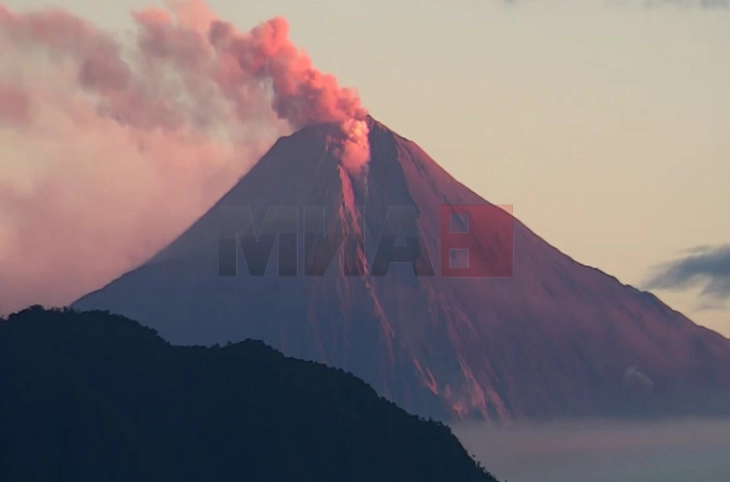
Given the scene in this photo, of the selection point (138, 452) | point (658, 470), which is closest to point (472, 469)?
point (138, 452)

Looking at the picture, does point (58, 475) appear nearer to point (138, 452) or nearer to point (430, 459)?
point (138, 452)

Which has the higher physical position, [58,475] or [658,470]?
[658,470]

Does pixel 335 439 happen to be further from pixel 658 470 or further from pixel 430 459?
pixel 658 470

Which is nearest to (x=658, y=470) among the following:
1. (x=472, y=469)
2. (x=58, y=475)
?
(x=472, y=469)

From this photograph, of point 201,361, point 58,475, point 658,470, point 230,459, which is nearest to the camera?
point 58,475

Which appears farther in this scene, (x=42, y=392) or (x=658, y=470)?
(x=658, y=470)

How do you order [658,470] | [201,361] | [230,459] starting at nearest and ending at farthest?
[230,459] → [201,361] → [658,470]
